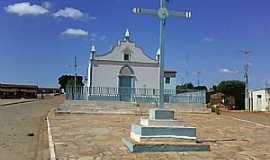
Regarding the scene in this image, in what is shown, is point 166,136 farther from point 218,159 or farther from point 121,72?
point 121,72

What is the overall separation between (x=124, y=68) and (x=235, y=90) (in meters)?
22.1

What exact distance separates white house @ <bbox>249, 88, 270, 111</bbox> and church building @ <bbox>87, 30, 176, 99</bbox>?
12324 mm

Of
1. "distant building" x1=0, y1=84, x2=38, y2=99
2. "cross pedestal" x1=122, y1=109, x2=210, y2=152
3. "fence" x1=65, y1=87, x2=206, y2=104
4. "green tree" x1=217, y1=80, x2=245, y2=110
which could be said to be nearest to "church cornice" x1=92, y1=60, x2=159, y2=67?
"fence" x1=65, y1=87, x2=206, y2=104

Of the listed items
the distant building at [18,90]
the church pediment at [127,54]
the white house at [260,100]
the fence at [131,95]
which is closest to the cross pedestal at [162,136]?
the fence at [131,95]

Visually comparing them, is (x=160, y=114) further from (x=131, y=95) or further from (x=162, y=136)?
(x=131, y=95)

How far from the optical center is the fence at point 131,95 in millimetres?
24656

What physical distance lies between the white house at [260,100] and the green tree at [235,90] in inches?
82.5

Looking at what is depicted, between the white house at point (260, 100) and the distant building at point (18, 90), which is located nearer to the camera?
the white house at point (260, 100)

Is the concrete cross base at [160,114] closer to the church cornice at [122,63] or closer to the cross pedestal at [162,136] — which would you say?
the cross pedestal at [162,136]

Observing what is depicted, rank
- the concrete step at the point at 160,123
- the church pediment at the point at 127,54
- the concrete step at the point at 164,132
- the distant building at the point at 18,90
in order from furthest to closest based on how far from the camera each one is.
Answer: the distant building at the point at 18,90 < the church pediment at the point at 127,54 < the concrete step at the point at 160,123 < the concrete step at the point at 164,132

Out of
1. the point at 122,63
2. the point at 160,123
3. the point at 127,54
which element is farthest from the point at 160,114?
the point at 127,54

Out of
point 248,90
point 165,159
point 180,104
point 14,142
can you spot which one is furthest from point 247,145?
point 248,90

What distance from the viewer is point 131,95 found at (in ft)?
87.5

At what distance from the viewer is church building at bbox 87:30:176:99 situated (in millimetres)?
31609
